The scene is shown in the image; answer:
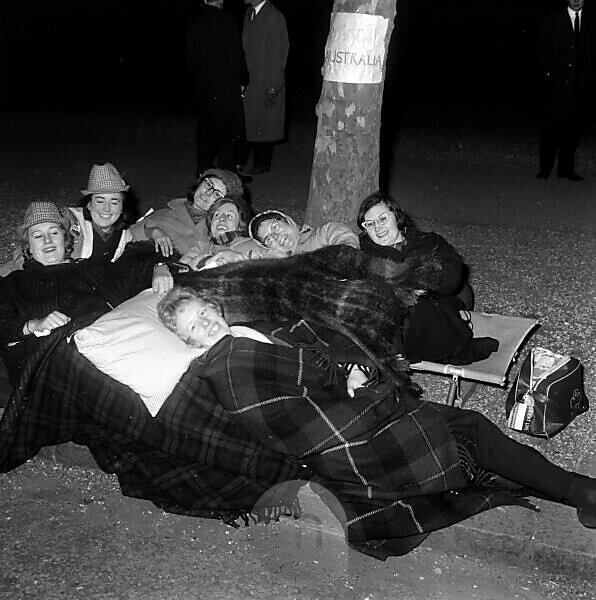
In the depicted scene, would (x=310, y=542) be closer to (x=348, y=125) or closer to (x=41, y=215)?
(x=41, y=215)

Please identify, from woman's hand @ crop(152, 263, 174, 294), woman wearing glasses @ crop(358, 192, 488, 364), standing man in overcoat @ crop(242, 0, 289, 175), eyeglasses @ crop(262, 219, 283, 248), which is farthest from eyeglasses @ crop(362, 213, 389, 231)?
standing man in overcoat @ crop(242, 0, 289, 175)

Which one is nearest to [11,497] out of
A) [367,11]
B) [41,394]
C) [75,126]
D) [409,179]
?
[41,394]

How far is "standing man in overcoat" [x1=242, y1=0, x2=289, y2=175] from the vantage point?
9922 millimetres

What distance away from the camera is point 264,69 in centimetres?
1011

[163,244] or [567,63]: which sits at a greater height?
[567,63]

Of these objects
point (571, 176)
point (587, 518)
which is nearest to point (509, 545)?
point (587, 518)

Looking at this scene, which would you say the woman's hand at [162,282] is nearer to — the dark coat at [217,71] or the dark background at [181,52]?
the dark coat at [217,71]

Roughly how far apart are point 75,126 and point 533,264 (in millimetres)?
9182

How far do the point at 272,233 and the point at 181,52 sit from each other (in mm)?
23673

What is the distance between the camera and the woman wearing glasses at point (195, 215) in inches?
222

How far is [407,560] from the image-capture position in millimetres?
3801

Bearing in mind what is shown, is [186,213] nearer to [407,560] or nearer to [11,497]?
[11,497]

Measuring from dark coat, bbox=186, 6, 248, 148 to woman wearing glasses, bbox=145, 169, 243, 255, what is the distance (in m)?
3.93

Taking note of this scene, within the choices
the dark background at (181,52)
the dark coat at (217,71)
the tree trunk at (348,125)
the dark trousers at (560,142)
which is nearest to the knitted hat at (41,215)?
the tree trunk at (348,125)
